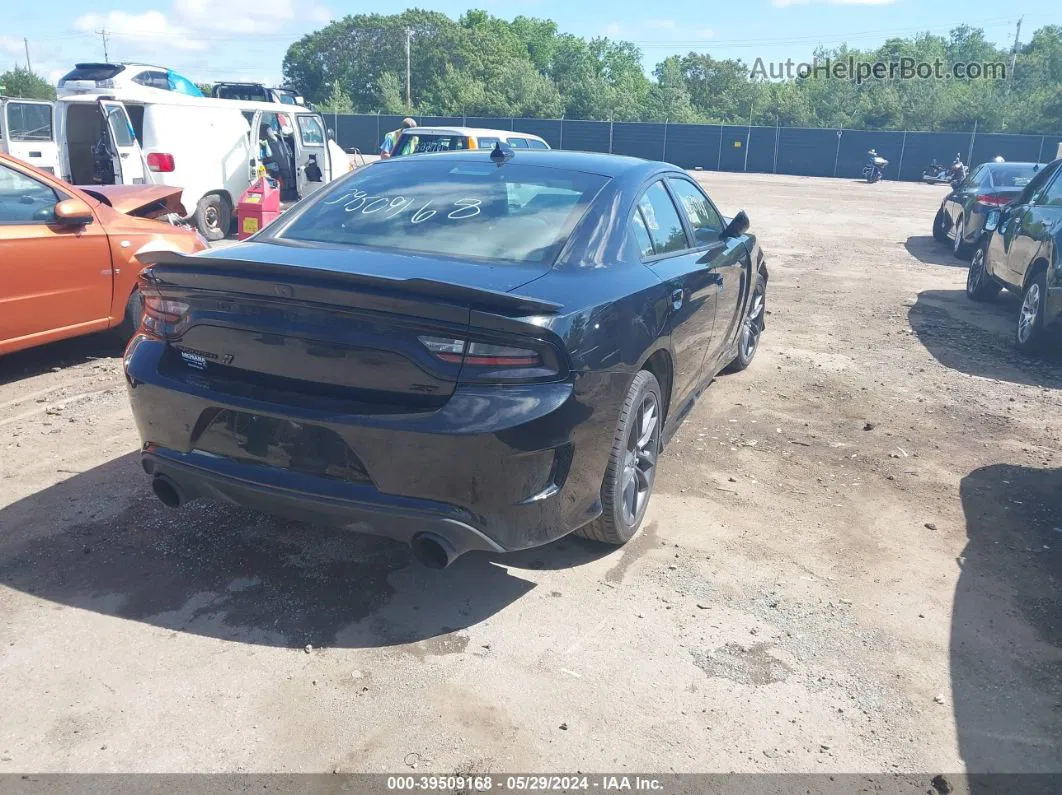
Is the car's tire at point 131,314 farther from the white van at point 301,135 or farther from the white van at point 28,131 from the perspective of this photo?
the white van at point 28,131

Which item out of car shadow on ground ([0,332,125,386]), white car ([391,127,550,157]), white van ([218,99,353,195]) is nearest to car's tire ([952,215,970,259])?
white car ([391,127,550,157])

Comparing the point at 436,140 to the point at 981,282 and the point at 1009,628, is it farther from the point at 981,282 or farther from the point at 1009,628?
the point at 1009,628

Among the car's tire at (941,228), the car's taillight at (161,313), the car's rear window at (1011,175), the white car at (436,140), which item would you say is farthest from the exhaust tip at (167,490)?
the car's tire at (941,228)

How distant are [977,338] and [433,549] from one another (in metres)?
7.05

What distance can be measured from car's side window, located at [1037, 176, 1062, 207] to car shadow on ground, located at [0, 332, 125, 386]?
8.26 meters

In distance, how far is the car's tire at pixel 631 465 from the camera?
11.3ft

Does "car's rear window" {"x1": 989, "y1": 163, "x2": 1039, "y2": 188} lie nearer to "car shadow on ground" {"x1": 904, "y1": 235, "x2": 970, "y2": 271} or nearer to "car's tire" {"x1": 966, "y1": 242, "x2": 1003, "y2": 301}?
"car shadow on ground" {"x1": 904, "y1": 235, "x2": 970, "y2": 271}

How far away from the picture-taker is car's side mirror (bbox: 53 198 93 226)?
5.70 metres

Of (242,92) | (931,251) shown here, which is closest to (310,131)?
(242,92)

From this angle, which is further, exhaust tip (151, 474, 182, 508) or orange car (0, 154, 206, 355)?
orange car (0, 154, 206, 355)

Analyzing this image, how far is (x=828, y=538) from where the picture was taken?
4.05 m

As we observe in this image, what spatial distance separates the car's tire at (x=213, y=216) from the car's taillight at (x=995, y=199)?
36.4 ft

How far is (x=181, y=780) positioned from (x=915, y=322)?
8.26m

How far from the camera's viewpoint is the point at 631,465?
12.1ft
